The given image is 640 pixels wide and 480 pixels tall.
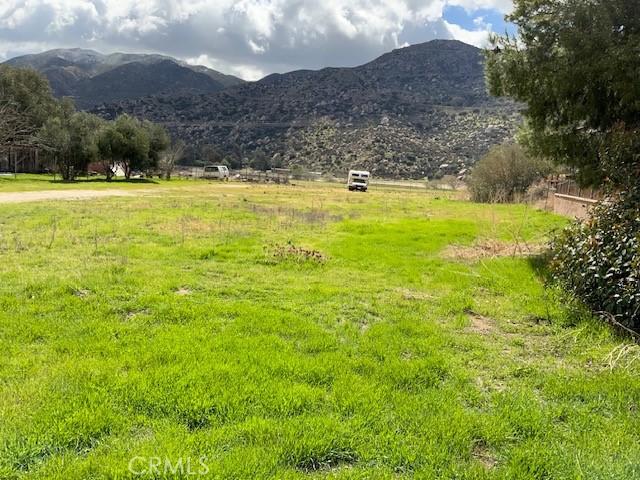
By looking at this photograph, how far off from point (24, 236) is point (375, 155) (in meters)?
80.0

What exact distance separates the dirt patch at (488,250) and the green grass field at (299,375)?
91.1 inches

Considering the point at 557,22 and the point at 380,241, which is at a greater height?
the point at 557,22

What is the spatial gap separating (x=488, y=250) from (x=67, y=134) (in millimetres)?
45147

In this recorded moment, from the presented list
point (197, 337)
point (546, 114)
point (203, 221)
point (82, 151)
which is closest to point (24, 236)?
point (203, 221)

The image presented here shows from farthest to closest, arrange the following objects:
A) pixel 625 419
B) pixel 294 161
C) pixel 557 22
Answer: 1. pixel 294 161
2. pixel 557 22
3. pixel 625 419

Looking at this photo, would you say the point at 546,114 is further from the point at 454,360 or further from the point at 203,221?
the point at 203,221

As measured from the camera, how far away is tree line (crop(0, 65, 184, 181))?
45.8 meters

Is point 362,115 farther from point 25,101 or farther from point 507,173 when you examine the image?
point 507,173

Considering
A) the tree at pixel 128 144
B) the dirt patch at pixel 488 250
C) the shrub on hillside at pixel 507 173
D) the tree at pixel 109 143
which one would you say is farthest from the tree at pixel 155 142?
the dirt patch at pixel 488 250

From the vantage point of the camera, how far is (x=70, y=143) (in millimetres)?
46062

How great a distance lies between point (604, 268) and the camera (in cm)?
664

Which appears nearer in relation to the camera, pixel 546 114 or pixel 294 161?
pixel 546 114

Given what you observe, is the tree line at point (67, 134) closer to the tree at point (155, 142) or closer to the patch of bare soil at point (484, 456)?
the tree at point (155, 142)

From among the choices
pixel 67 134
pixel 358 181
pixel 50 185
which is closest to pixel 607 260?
pixel 50 185
